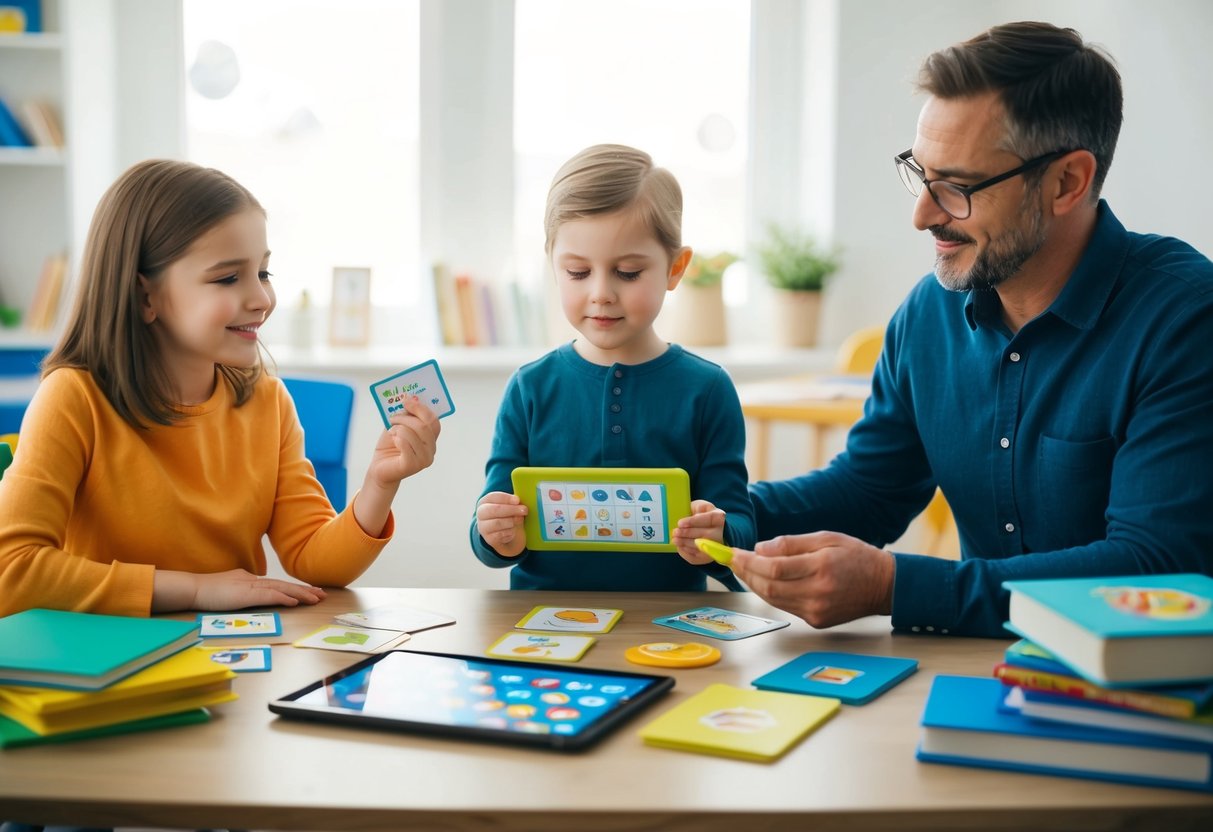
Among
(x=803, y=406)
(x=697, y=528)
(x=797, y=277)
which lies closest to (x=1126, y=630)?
(x=697, y=528)

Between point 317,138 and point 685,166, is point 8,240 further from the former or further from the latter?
point 685,166

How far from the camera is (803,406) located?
3.16 m

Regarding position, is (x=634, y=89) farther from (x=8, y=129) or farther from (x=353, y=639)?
(x=353, y=639)

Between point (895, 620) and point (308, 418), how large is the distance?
1140 millimetres

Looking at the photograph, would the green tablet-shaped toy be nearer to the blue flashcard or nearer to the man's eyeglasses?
the blue flashcard

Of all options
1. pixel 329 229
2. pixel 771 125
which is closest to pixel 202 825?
pixel 329 229

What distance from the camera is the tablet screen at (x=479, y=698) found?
109 centimetres

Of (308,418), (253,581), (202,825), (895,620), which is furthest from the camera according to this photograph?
(308,418)

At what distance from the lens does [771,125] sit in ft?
14.7

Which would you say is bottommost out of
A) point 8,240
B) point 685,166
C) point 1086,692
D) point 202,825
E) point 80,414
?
point 202,825

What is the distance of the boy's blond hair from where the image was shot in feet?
5.64

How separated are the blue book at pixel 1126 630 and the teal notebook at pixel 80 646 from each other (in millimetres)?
825

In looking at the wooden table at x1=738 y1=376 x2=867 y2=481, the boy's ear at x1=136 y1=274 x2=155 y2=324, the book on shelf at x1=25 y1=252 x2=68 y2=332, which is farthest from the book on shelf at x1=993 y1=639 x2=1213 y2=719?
the book on shelf at x1=25 y1=252 x2=68 y2=332

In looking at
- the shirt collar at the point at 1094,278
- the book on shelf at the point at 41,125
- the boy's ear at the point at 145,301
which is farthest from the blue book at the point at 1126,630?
the book on shelf at the point at 41,125
